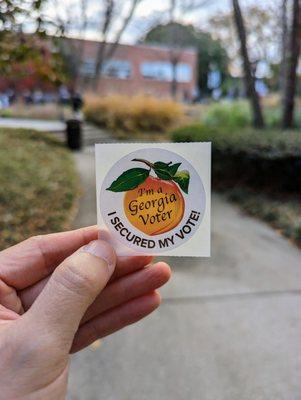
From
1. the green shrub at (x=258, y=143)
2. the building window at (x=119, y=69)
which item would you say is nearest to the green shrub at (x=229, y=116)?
the green shrub at (x=258, y=143)

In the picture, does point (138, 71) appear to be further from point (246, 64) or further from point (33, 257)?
point (33, 257)

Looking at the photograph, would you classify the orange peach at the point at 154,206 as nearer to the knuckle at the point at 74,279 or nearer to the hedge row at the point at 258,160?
the knuckle at the point at 74,279

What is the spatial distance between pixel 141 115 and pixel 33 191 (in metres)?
9.30

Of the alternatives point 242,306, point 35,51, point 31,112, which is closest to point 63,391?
point 242,306

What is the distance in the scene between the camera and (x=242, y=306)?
3559 millimetres

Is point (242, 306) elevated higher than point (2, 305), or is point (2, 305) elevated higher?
point (2, 305)

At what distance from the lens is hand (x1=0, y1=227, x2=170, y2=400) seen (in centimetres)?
102

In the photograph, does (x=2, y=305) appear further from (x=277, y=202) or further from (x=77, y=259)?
(x=277, y=202)

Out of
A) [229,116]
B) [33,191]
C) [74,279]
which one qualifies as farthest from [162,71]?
[74,279]

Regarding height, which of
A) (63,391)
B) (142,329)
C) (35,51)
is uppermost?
(35,51)

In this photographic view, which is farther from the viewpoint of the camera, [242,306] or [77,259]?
[242,306]

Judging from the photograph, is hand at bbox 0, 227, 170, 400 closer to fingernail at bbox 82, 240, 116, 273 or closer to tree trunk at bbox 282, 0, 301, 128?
fingernail at bbox 82, 240, 116, 273

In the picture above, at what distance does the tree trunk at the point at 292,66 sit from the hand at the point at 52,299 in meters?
8.44

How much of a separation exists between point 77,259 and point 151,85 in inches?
1702
